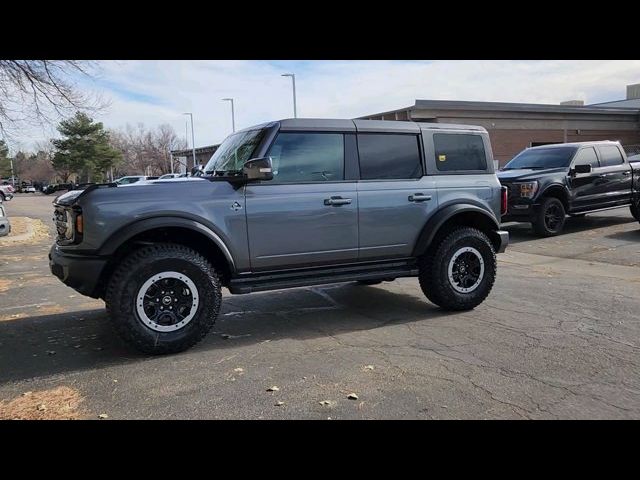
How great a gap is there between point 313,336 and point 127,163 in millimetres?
72007

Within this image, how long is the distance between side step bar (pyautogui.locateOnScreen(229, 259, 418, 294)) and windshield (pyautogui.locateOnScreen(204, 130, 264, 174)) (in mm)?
1135

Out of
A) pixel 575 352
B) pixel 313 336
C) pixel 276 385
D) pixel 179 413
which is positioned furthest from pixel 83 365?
pixel 575 352

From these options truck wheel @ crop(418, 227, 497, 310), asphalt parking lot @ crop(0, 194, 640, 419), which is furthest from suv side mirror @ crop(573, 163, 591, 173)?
truck wheel @ crop(418, 227, 497, 310)

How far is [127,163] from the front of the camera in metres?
71.1

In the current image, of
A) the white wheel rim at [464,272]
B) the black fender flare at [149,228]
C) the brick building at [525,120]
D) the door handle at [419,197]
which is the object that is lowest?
the white wheel rim at [464,272]

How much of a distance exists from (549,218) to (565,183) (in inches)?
36.0

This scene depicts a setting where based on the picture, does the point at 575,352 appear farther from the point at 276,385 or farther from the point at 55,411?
the point at 55,411

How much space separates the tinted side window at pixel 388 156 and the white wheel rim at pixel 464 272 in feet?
3.40

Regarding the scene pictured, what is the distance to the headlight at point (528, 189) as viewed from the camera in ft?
37.9

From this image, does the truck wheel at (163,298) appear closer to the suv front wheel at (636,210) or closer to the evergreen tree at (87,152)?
the suv front wheel at (636,210)

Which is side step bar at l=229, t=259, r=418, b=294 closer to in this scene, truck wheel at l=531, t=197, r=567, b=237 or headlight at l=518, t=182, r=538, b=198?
headlight at l=518, t=182, r=538, b=198

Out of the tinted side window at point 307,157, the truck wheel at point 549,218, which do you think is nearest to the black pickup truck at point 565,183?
the truck wheel at point 549,218

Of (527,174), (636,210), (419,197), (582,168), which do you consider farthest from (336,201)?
(636,210)
